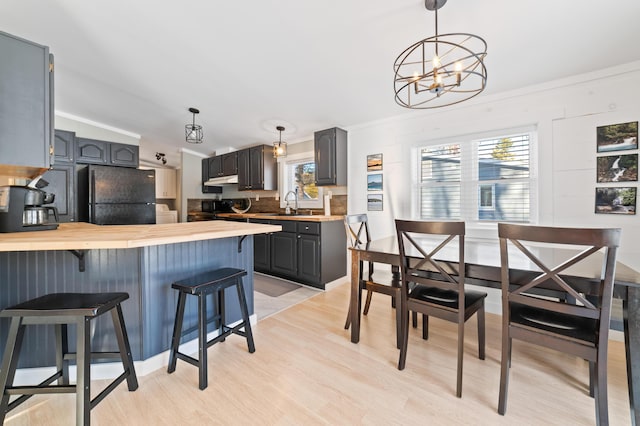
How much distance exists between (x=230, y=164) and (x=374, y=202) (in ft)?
9.83

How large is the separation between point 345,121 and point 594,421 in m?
3.41

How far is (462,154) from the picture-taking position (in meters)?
2.91

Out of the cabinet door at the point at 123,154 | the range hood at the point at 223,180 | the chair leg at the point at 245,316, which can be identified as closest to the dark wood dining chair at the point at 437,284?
A: the chair leg at the point at 245,316

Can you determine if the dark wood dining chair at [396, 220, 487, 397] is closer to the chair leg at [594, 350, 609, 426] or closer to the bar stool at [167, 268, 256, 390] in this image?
the chair leg at [594, 350, 609, 426]

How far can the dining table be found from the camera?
1229 mm

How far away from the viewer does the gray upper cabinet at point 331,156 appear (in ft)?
12.0

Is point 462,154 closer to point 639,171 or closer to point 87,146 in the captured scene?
point 639,171

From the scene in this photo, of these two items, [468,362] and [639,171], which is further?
[639,171]

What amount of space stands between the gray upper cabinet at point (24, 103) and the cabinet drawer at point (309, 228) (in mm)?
2429

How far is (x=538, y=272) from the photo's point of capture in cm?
140

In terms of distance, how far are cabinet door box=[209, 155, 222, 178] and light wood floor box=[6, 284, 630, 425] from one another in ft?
12.7

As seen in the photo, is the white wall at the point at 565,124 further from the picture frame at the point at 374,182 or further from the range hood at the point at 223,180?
the range hood at the point at 223,180

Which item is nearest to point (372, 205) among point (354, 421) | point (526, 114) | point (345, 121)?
point (345, 121)

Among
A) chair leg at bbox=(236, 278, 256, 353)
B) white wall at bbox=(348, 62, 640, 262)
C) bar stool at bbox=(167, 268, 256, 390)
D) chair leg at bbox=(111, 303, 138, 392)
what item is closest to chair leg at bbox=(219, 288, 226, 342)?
bar stool at bbox=(167, 268, 256, 390)
